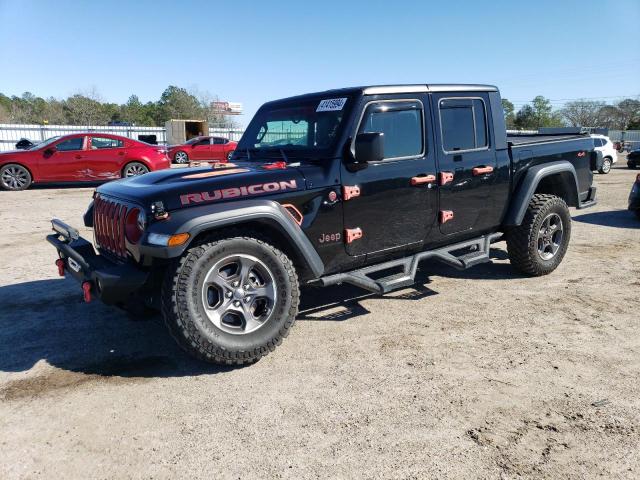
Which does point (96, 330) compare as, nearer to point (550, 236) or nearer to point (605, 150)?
point (550, 236)

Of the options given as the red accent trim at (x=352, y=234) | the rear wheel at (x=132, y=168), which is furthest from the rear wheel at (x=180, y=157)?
the red accent trim at (x=352, y=234)

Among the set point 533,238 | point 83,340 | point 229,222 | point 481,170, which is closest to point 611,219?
point 533,238

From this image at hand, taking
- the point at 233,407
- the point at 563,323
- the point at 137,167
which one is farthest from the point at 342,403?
the point at 137,167

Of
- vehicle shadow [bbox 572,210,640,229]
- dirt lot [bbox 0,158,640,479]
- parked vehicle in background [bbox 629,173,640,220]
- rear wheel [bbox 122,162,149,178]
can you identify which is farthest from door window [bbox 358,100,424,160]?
rear wheel [bbox 122,162,149,178]

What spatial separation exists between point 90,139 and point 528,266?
1199cm

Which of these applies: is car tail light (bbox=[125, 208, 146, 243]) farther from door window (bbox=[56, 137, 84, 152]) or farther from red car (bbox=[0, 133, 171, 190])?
door window (bbox=[56, 137, 84, 152])

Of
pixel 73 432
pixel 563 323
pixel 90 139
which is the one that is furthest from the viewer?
pixel 90 139

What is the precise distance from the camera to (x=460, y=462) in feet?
8.08

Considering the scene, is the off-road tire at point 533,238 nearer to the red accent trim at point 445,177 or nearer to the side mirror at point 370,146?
the red accent trim at point 445,177

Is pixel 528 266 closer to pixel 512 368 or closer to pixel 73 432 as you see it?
pixel 512 368

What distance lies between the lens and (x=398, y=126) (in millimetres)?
4258

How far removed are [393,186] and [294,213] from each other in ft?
3.08

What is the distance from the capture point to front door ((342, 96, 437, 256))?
4.00 metres

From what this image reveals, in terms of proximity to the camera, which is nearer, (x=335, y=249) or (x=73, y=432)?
(x=73, y=432)
